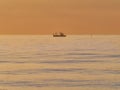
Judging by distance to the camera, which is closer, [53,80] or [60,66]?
[53,80]

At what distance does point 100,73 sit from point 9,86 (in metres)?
8.83

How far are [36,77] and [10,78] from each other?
183 centimetres

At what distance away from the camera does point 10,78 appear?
102 feet

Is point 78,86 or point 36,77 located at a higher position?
point 36,77

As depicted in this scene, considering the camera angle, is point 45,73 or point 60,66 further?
point 60,66

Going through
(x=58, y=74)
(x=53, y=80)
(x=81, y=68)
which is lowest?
(x=53, y=80)

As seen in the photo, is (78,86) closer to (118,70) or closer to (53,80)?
(53,80)

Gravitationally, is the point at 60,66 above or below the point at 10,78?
above

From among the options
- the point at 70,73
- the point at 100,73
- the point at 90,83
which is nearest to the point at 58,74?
the point at 70,73

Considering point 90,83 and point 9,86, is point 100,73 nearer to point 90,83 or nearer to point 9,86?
point 90,83

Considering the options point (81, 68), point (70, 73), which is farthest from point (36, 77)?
point (81, 68)

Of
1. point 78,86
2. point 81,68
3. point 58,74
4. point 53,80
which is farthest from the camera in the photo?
point 81,68

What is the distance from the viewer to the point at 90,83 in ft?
93.0

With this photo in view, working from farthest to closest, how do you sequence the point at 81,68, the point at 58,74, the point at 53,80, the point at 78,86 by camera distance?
the point at 81,68, the point at 58,74, the point at 53,80, the point at 78,86
